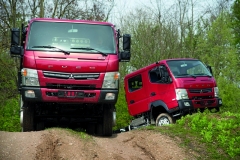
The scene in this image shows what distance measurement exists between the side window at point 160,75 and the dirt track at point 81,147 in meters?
4.27

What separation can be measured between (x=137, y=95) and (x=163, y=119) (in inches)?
88.2

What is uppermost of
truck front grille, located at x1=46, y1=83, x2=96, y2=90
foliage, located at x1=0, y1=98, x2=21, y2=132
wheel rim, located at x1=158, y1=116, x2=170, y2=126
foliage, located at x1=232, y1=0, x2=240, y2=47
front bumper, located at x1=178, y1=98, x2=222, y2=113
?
foliage, located at x1=232, y1=0, x2=240, y2=47

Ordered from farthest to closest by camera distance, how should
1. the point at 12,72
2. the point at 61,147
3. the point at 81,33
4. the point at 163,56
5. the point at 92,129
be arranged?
the point at 163,56 → the point at 12,72 → the point at 92,129 → the point at 81,33 → the point at 61,147

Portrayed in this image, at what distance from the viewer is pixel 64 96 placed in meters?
8.48

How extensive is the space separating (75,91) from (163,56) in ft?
57.3

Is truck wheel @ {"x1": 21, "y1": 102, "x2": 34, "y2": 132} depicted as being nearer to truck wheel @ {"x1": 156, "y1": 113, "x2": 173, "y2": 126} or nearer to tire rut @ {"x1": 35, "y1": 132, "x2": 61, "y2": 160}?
tire rut @ {"x1": 35, "y1": 132, "x2": 61, "y2": 160}

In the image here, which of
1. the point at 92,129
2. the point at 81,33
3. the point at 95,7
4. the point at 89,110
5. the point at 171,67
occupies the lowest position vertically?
the point at 92,129

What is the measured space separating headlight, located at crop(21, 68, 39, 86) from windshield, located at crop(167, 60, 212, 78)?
18.6 ft

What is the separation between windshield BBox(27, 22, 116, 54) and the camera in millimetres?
8680

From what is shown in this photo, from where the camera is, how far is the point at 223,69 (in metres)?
31.0

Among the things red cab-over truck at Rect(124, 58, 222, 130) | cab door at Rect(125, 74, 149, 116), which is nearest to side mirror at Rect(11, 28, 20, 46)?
red cab-over truck at Rect(124, 58, 222, 130)

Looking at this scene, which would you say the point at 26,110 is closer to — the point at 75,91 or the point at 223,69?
the point at 75,91

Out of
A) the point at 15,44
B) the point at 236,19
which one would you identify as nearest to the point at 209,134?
the point at 15,44

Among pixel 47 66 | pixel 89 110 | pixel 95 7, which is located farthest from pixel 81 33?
pixel 95 7
